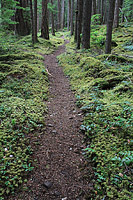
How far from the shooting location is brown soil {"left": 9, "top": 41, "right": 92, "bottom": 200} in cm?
251

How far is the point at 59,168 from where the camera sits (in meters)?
2.94

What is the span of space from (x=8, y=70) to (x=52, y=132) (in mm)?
4162

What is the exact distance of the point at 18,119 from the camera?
3.78 metres

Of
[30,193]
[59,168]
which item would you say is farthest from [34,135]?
[30,193]

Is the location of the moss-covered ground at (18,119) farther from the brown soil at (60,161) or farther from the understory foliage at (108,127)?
the understory foliage at (108,127)

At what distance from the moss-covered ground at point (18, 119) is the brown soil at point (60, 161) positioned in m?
0.22

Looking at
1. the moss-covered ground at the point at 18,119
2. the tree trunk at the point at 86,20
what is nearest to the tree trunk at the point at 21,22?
the tree trunk at the point at 86,20

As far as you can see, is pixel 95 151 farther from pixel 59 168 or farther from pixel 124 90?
pixel 124 90

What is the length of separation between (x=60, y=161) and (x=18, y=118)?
158 centimetres

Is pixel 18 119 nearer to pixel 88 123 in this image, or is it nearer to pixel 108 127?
pixel 88 123

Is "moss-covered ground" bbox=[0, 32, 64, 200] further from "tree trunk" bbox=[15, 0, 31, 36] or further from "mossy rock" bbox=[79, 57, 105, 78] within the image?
"tree trunk" bbox=[15, 0, 31, 36]

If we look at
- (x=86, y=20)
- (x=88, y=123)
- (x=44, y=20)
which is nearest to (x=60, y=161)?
(x=88, y=123)

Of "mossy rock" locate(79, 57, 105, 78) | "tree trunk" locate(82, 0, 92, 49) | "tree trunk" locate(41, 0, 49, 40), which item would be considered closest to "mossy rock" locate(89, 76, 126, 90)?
"mossy rock" locate(79, 57, 105, 78)

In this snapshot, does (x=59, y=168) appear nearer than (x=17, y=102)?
Yes
